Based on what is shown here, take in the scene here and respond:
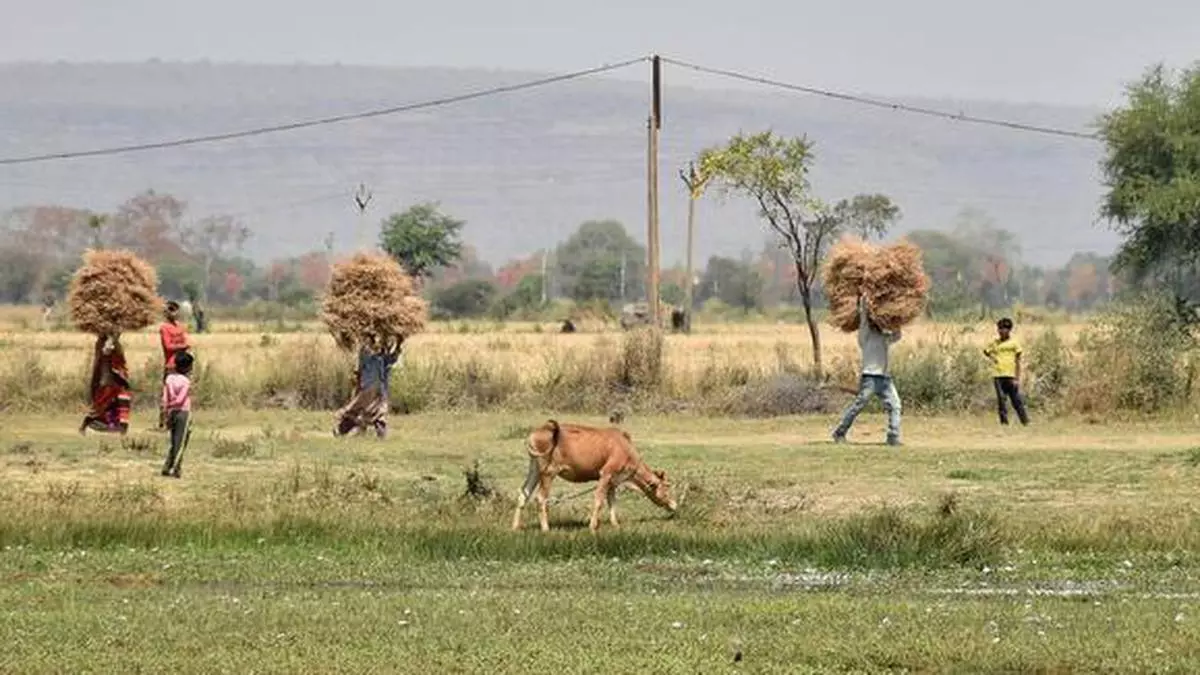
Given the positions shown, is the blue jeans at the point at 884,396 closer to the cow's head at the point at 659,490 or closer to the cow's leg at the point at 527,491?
the cow's head at the point at 659,490

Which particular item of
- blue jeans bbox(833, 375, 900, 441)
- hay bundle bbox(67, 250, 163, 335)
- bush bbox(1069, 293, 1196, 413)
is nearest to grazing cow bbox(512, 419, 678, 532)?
blue jeans bbox(833, 375, 900, 441)

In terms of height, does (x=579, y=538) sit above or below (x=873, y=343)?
below

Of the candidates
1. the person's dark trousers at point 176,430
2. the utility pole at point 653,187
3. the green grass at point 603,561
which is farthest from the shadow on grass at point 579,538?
the utility pole at point 653,187

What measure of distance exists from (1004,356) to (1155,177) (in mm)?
19964

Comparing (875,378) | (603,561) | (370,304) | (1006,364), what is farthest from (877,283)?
(603,561)

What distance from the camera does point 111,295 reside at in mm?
33281

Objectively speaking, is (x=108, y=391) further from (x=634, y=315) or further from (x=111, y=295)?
(x=634, y=315)

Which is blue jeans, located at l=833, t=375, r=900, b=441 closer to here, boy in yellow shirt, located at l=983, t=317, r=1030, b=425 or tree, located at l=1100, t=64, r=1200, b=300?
boy in yellow shirt, located at l=983, t=317, r=1030, b=425

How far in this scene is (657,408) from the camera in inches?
1585

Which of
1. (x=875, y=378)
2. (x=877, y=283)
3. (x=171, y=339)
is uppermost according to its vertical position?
(x=877, y=283)

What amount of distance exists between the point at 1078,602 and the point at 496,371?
28.5 meters

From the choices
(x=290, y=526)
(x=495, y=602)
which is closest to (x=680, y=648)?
(x=495, y=602)

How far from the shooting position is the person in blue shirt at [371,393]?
31884 mm

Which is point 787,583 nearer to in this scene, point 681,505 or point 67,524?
point 681,505
